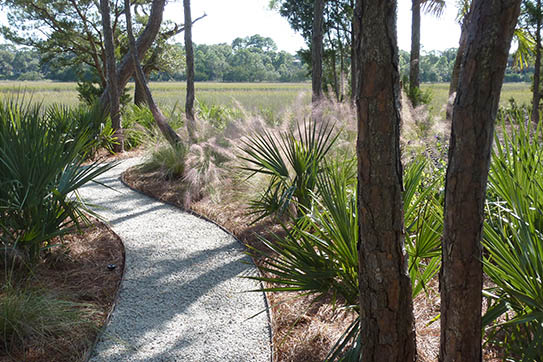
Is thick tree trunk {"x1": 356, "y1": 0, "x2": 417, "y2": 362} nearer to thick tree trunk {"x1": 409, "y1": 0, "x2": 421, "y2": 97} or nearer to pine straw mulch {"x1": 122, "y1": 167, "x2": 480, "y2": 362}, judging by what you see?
pine straw mulch {"x1": 122, "y1": 167, "x2": 480, "y2": 362}

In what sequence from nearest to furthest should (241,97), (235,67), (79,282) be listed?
(79,282) < (241,97) < (235,67)

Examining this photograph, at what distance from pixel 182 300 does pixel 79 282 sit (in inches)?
37.1

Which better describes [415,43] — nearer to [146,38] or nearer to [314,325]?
[146,38]

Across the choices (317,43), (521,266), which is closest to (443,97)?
(317,43)

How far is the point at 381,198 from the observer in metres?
1.98

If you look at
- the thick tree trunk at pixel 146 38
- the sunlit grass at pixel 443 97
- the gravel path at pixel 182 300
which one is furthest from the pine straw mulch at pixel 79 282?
the thick tree trunk at pixel 146 38

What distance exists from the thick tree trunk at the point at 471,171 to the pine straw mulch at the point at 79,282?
2.20 m

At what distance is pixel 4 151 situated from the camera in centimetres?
381

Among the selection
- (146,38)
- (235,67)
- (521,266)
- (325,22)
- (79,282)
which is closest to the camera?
(521,266)

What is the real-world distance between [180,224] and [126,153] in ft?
18.1

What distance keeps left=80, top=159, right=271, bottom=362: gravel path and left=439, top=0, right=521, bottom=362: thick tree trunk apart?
141 cm

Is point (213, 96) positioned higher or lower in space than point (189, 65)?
lower

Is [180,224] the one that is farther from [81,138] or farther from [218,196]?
[81,138]

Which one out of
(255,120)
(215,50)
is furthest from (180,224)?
(215,50)
